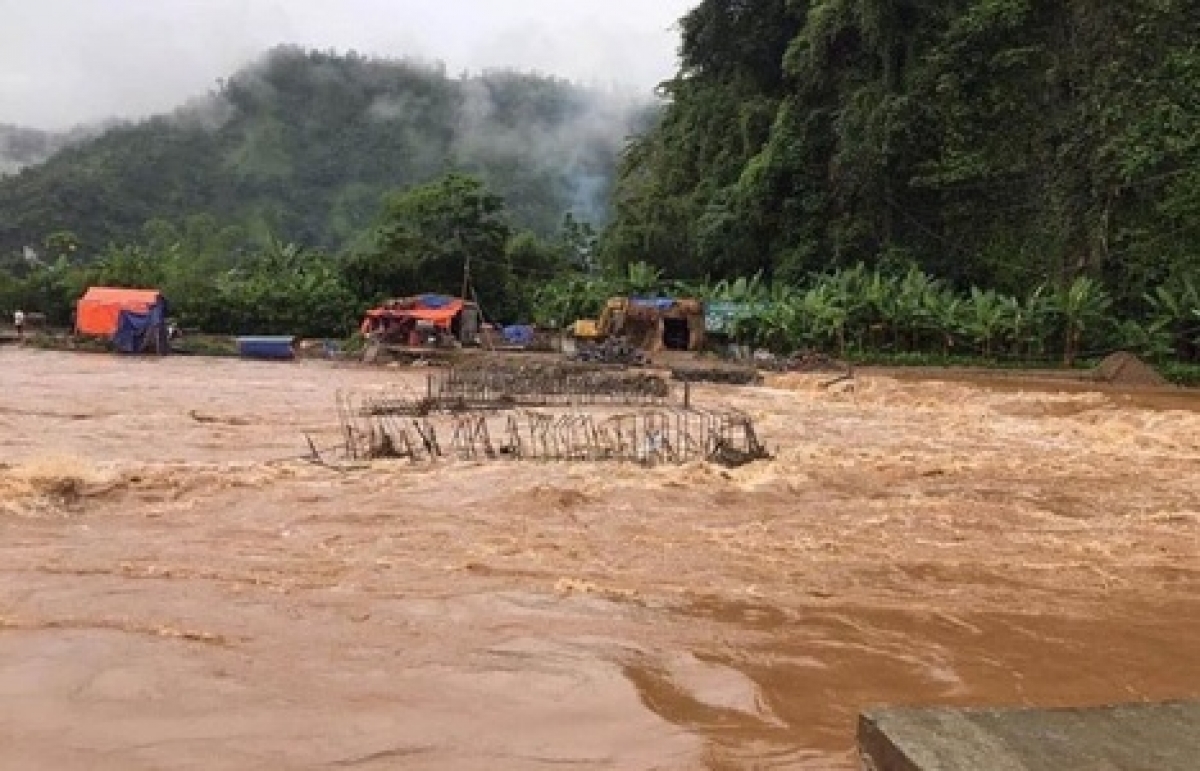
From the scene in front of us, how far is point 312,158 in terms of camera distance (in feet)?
218

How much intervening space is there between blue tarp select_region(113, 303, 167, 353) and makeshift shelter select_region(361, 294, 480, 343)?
561 cm

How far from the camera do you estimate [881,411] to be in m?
19.9

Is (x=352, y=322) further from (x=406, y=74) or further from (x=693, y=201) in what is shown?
(x=406, y=74)

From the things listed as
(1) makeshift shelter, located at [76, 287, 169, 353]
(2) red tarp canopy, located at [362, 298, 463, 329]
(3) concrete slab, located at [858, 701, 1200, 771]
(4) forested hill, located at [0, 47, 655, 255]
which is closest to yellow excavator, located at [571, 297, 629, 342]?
(2) red tarp canopy, located at [362, 298, 463, 329]

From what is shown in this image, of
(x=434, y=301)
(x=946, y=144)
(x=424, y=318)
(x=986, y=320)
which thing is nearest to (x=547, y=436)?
(x=986, y=320)

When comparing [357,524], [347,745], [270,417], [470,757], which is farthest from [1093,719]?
[270,417]

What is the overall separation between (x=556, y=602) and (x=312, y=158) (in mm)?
63614

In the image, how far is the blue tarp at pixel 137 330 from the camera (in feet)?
97.8

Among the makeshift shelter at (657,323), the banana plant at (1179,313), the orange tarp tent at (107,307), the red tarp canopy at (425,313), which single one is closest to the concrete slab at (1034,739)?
the banana plant at (1179,313)

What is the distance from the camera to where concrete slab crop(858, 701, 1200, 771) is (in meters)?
2.61

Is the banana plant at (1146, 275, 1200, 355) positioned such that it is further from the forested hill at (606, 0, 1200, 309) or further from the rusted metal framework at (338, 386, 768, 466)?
the rusted metal framework at (338, 386, 768, 466)

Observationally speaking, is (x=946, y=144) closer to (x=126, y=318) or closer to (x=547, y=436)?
(x=547, y=436)

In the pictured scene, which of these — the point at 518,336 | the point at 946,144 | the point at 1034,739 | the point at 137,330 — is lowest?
the point at 1034,739

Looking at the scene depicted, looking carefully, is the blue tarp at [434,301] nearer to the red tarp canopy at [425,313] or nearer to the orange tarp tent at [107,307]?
the red tarp canopy at [425,313]
